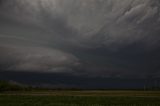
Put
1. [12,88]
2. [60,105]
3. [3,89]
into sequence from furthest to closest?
[12,88] → [3,89] → [60,105]

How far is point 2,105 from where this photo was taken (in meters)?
56.5

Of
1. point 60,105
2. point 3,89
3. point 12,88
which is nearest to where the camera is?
point 60,105

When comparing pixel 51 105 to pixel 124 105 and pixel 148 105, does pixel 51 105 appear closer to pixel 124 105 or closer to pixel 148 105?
pixel 124 105

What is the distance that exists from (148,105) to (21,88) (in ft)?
378

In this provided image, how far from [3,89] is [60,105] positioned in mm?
95952

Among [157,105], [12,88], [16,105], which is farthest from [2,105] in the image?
[12,88]

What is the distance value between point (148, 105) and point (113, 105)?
A: 6.91 meters

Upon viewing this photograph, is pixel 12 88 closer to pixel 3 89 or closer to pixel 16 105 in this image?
pixel 3 89

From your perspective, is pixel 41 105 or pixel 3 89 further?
pixel 3 89

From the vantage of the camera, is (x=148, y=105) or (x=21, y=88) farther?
(x=21, y=88)

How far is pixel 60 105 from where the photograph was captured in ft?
185

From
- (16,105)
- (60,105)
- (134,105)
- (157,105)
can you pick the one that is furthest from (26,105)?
(157,105)

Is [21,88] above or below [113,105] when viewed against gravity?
above

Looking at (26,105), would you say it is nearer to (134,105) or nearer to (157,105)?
(134,105)
